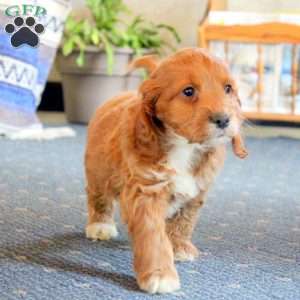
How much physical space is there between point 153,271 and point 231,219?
589 mm

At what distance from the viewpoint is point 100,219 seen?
1.54 metres

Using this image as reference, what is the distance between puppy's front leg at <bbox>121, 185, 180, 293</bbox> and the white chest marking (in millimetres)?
34

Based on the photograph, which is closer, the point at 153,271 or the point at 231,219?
the point at 153,271

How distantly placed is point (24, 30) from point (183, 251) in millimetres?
565

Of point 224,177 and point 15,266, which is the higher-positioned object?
point 15,266

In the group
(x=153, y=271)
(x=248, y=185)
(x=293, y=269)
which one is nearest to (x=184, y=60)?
(x=153, y=271)

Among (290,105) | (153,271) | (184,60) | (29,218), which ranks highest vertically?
(184,60)

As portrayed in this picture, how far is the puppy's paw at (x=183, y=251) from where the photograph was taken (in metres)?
1.38

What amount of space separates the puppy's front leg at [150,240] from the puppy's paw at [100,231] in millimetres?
294

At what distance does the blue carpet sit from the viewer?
1.21 m

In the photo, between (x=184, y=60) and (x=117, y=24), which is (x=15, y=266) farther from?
(x=117, y=24)

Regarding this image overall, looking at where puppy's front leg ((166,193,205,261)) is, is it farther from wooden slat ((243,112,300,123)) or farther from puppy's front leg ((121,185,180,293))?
wooden slat ((243,112,300,123))

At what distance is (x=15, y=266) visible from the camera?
1.30 meters

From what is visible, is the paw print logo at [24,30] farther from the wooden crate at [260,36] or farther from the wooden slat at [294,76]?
the wooden slat at [294,76]
